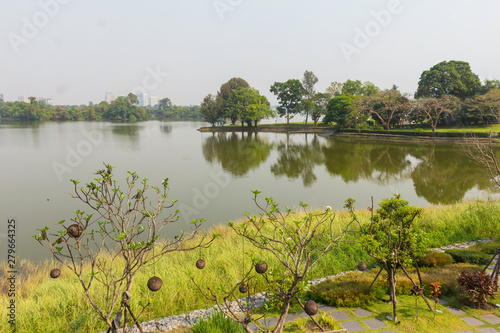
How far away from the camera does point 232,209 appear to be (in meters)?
11.0

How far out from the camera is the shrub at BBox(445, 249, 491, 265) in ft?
18.3

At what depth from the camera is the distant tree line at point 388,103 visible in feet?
109

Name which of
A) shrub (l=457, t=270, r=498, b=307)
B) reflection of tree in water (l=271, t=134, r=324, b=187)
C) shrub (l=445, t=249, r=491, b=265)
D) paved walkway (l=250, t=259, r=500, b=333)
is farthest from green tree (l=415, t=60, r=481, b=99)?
paved walkway (l=250, t=259, r=500, b=333)

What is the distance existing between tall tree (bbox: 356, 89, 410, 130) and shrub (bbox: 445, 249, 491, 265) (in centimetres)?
3321

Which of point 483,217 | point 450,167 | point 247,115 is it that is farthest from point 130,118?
point 483,217

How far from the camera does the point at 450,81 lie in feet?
125

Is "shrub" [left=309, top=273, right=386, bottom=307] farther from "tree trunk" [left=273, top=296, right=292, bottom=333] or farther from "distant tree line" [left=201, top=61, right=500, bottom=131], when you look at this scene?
"distant tree line" [left=201, top=61, right=500, bottom=131]

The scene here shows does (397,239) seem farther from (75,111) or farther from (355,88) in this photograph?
(75,111)

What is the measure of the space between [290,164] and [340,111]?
2413 centimetres

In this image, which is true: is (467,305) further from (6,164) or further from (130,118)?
(130,118)

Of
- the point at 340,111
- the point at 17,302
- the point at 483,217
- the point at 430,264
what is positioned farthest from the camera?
the point at 340,111

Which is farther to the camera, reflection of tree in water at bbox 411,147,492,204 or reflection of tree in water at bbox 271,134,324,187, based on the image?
reflection of tree in water at bbox 271,134,324,187

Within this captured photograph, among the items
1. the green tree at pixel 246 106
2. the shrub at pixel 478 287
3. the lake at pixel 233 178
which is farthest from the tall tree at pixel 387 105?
the shrub at pixel 478 287

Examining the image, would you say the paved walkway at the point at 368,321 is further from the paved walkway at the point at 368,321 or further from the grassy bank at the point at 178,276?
the grassy bank at the point at 178,276
